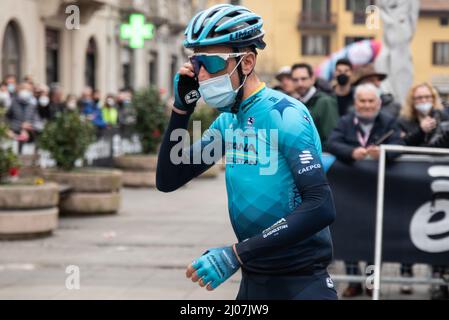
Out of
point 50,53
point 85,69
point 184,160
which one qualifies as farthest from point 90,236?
point 85,69

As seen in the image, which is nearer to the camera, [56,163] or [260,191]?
[260,191]

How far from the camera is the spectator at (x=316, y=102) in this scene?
9828mm

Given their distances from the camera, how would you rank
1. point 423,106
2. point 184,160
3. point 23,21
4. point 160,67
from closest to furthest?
point 184,160
point 423,106
point 23,21
point 160,67

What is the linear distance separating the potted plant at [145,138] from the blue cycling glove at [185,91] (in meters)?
15.5

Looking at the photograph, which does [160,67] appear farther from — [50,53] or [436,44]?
[436,44]

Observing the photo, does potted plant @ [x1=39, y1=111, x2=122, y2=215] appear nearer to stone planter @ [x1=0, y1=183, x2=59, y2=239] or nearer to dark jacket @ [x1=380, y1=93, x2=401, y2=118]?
stone planter @ [x1=0, y1=183, x2=59, y2=239]

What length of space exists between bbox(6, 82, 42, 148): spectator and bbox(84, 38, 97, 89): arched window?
16.2 meters

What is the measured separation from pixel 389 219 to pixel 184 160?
4.63 m

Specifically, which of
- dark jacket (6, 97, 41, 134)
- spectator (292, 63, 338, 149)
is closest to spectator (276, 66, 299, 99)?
spectator (292, 63, 338, 149)

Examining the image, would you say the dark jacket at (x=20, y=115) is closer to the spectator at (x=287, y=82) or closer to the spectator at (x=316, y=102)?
the spectator at (x=287, y=82)

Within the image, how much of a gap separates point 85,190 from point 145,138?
5613 mm

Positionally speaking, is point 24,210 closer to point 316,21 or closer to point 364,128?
point 364,128
